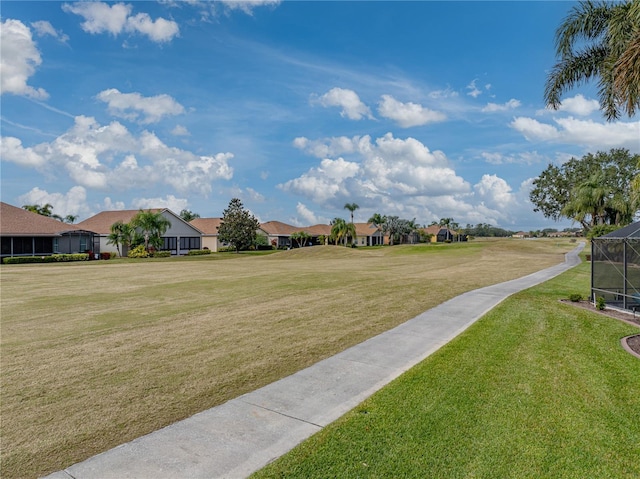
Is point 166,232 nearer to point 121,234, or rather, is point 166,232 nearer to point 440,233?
point 121,234

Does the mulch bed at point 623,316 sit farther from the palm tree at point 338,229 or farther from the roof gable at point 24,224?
the palm tree at point 338,229

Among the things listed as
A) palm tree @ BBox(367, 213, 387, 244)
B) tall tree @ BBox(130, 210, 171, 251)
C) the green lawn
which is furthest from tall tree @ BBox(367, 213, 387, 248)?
the green lawn

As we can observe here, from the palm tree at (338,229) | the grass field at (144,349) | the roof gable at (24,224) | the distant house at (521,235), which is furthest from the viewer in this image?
the distant house at (521,235)

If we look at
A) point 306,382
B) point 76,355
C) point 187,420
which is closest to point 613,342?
point 306,382

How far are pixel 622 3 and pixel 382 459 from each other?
15.5m

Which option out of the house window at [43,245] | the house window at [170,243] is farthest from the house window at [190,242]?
the house window at [43,245]

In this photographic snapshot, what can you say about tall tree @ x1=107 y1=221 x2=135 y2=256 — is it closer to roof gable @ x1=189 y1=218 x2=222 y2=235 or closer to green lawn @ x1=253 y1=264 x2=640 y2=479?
roof gable @ x1=189 y1=218 x2=222 y2=235

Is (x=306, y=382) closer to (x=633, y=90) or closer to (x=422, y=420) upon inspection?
(x=422, y=420)

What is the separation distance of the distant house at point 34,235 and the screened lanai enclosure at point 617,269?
47.0 m

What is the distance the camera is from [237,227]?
58.2 meters

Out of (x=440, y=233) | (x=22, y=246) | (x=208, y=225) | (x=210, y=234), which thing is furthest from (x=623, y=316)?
(x=440, y=233)

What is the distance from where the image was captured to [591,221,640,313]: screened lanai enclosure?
38.1 feet

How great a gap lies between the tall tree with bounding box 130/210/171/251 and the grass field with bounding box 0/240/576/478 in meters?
34.6

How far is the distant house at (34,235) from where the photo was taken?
39.2 m
